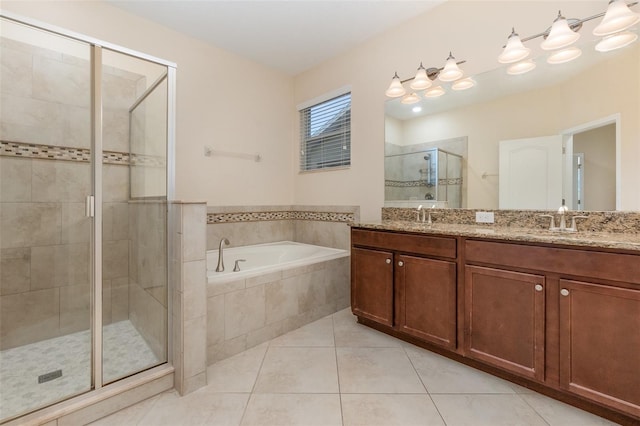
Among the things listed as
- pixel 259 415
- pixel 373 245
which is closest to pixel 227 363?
pixel 259 415

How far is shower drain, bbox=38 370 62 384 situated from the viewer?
152cm

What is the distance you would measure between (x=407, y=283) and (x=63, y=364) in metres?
2.19

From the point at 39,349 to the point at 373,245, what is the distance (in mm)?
2390

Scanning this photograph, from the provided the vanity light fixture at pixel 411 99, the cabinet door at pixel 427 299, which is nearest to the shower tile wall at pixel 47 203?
the cabinet door at pixel 427 299

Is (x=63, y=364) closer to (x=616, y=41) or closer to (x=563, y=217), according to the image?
(x=563, y=217)

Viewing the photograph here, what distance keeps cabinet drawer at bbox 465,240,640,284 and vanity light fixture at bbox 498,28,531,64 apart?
4.13ft

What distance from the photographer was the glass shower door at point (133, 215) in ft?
5.36

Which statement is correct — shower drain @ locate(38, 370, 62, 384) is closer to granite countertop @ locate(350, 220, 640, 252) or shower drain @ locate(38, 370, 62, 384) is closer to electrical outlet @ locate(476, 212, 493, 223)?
granite countertop @ locate(350, 220, 640, 252)

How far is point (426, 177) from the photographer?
7.90 feet

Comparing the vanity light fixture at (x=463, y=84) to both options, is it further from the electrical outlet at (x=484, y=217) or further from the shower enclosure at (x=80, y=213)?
the shower enclosure at (x=80, y=213)

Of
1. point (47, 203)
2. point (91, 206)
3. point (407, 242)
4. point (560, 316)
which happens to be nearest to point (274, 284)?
point (407, 242)

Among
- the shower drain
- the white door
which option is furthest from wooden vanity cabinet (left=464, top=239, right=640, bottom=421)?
the shower drain

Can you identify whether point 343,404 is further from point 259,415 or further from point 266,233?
point 266,233

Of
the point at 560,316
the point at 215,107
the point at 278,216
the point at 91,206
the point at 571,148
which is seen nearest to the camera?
the point at 560,316
